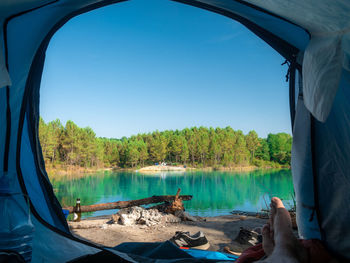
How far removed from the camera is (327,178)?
1320mm

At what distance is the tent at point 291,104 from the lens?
0.94m

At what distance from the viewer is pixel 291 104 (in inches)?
64.6

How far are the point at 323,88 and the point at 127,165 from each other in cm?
3889

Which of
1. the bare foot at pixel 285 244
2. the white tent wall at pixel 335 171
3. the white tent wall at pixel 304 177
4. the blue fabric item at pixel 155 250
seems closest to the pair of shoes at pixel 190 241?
the blue fabric item at pixel 155 250

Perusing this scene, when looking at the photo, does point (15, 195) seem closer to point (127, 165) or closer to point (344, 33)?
point (344, 33)

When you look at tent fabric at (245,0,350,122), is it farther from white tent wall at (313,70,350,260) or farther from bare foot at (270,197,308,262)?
bare foot at (270,197,308,262)

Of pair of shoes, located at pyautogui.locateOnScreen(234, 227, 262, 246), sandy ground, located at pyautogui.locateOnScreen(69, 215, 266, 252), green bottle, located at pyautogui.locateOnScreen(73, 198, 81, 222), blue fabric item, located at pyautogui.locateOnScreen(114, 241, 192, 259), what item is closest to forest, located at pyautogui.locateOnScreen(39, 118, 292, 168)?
green bottle, located at pyautogui.locateOnScreen(73, 198, 81, 222)

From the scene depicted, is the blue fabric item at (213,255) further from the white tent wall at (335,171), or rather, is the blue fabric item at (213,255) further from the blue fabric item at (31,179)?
the blue fabric item at (31,179)

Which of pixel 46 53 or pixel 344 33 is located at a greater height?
pixel 46 53

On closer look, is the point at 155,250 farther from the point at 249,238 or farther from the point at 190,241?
the point at 249,238

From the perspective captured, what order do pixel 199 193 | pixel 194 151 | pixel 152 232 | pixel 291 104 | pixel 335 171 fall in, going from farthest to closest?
pixel 194 151 < pixel 199 193 < pixel 152 232 < pixel 291 104 < pixel 335 171

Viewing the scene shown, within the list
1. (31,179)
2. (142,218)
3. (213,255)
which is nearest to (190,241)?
(213,255)

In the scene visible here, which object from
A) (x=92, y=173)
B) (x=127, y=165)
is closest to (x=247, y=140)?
(x=127, y=165)

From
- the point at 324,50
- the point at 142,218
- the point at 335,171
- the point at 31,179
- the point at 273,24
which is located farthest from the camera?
the point at 142,218
